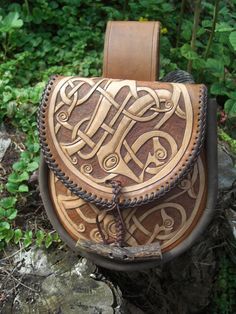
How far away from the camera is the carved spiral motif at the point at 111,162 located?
4.50 feet

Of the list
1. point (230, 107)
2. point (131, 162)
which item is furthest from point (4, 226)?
point (230, 107)

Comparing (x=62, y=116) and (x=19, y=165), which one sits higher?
(x=62, y=116)

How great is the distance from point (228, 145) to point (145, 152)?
70 cm

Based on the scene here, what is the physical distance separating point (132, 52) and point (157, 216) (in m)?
0.47

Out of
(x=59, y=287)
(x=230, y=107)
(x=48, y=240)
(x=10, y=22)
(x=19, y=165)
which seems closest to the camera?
(x=59, y=287)

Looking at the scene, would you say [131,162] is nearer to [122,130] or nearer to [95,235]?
[122,130]

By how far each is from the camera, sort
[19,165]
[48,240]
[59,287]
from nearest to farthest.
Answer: [59,287] < [48,240] < [19,165]

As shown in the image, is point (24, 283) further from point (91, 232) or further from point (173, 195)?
point (173, 195)

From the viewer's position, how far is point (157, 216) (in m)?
1.38

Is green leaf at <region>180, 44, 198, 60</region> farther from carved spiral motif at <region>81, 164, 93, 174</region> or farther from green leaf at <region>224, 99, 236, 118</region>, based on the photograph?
carved spiral motif at <region>81, 164, 93, 174</region>

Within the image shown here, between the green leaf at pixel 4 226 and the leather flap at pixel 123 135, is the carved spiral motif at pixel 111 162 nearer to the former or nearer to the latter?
the leather flap at pixel 123 135

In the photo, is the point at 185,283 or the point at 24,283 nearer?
the point at 24,283

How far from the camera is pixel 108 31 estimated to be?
1.57m

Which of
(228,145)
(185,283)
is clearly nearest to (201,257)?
(185,283)
